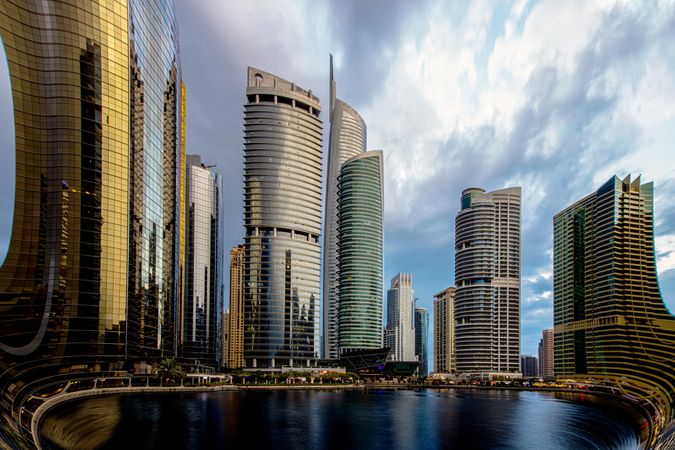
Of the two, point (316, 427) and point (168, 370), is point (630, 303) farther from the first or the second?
point (168, 370)

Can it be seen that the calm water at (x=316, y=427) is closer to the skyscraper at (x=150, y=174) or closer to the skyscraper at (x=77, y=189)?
the skyscraper at (x=77, y=189)

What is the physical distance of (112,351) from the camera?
459ft

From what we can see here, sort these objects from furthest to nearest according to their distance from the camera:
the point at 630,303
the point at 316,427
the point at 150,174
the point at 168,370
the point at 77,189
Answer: the point at 168,370 < the point at 150,174 < the point at 630,303 < the point at 77,189 < the point at 316,427

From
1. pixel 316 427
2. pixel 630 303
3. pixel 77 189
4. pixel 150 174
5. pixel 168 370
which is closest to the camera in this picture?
pixel 316 427

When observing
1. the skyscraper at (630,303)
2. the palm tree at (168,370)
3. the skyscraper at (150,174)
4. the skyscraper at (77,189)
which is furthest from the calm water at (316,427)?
the palm tree at (168,370)

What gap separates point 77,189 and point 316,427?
93.6 metres

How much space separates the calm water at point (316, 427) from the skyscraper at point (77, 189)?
18464mm

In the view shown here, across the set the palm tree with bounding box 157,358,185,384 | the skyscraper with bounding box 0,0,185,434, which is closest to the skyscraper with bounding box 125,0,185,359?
the skyscraper with bounding box 0,0,185,434

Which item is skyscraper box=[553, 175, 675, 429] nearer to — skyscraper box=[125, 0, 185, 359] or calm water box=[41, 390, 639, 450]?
calm water box=[41, 390, 639, 450]

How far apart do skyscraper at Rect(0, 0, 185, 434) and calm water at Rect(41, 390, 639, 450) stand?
60.6 feet

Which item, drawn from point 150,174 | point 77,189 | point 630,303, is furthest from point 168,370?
point 630,303

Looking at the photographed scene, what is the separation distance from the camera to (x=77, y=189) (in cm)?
12950

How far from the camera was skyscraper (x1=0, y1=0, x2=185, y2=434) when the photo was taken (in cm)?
10906

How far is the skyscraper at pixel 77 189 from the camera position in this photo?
109m
